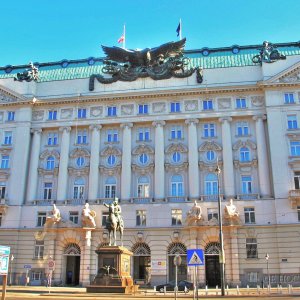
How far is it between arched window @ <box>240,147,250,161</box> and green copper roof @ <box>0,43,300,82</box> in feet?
39.2

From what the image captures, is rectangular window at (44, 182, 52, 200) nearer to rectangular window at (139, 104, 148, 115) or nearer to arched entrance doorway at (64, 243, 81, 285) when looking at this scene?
arched entrance doorway at (64, 243, 81, 285)

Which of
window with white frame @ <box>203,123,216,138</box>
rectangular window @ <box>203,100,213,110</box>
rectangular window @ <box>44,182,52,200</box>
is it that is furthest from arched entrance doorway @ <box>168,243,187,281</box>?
rectangular window @ <box>203,100,213,110</box>

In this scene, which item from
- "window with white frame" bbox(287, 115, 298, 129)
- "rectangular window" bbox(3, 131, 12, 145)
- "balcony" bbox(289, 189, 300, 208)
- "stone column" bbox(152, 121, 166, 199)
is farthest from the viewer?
"rectangular window" bbox(3, 131, 12, 145)

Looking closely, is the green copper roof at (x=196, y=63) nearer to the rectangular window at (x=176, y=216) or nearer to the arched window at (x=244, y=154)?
the arched window at (x=244, y=154)

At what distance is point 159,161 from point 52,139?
15752mm

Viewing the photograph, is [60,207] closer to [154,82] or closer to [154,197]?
[154,197]

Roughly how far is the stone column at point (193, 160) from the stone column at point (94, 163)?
12161mm

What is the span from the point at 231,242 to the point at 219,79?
2155 cm

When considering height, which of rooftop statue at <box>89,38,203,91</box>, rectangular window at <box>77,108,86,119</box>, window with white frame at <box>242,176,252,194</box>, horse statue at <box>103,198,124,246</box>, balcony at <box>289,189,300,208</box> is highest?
rooftop statue at <box>89,38,203,91</box>

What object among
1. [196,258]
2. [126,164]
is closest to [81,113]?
[126,164]

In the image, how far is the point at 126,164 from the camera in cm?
5384

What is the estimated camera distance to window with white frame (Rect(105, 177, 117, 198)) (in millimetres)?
53647

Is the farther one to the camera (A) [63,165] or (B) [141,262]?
(A) [63,165]

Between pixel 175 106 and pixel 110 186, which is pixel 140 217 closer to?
pixel 110 186
